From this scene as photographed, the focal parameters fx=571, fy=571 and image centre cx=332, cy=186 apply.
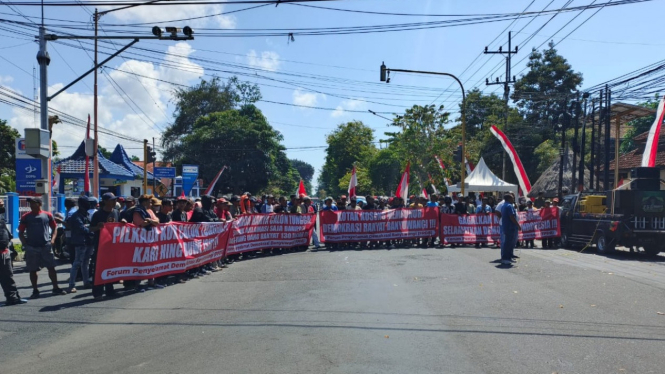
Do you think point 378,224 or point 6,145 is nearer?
point 378,224

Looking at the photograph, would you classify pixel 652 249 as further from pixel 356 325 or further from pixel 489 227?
pixel 356 325

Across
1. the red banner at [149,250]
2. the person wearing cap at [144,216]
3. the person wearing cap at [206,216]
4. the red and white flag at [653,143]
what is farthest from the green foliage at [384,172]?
the person wearing cap at [144,216]

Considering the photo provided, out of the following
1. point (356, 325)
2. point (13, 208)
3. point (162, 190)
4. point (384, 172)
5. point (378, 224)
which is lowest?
point (356, 325)

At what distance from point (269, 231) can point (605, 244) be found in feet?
31.5

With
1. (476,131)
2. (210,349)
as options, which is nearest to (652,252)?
(210,349)

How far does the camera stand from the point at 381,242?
18438 millimetres

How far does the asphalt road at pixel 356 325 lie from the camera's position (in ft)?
18.4

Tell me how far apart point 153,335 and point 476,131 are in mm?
56929

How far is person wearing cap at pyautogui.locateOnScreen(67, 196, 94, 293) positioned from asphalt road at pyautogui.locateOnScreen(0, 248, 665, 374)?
0.68 metres

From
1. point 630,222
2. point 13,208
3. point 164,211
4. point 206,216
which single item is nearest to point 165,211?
point 164,211

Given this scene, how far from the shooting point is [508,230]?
1362 centimetres

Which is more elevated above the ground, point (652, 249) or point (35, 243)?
point (35, 243)

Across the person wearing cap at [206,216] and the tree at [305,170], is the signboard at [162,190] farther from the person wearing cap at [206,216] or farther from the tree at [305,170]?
the tree at [305,170]

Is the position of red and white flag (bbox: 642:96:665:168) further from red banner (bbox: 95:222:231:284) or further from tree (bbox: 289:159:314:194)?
tree (bbox: 289:159:314:194)
